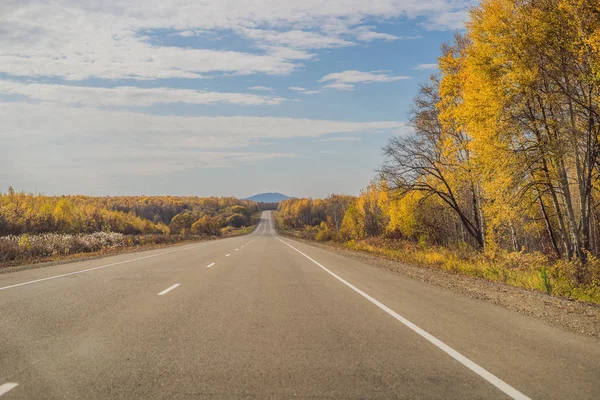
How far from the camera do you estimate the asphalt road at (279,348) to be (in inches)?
159

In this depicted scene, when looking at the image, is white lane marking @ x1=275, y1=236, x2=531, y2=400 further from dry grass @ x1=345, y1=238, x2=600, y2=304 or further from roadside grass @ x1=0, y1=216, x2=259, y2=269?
roadside grass @ x1=0, y1=216, x2=259, y2=269

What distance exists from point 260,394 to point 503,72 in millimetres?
16098

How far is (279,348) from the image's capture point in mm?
5320

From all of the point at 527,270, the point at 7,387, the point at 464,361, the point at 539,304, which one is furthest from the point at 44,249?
the point at 464,361

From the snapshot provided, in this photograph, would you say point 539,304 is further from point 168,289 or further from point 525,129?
point 525,129

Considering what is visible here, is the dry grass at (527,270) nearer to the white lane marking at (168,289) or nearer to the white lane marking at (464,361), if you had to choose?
the white lane marking at (464,361)

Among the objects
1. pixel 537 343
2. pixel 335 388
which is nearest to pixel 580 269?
pixel 537 343

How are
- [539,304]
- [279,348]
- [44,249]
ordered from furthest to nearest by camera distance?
1. [44,249]
2. [539,304]
3. [279,348]

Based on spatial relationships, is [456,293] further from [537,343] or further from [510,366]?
[510,366]

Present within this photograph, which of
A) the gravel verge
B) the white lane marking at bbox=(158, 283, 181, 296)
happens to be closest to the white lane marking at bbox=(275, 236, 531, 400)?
the gravel verge

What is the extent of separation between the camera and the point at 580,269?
12.8 metres

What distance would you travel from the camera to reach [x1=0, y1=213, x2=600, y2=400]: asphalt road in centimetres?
404

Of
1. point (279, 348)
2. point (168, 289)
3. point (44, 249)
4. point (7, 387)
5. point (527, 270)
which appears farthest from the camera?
point (44, 249)

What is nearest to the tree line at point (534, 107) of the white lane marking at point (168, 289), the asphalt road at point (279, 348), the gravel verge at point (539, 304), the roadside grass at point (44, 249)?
the gravel verge at point (539, 304)
